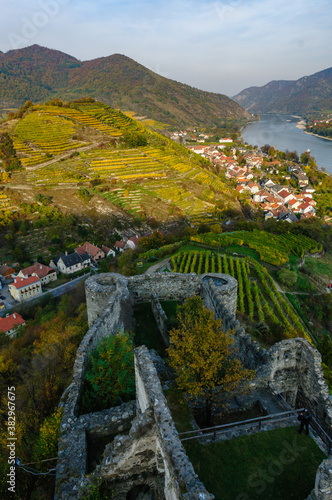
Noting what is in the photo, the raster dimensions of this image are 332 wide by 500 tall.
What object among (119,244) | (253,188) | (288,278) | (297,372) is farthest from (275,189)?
(297,372)

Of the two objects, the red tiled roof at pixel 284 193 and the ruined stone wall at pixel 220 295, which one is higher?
the red tiled roof at pixel 284 193

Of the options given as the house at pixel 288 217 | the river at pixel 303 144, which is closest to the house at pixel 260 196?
the house at pixel 288 217

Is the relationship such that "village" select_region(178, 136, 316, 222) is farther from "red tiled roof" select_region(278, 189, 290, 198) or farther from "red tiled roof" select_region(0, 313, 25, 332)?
"red tiled roof" select_region(0, 313, 25, 332)

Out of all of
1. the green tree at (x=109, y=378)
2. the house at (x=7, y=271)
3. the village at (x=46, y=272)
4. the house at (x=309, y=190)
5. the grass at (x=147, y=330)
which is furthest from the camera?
the house at (x=309, y=190)

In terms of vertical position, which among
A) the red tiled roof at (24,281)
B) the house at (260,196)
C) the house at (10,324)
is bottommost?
the house at (10,324)

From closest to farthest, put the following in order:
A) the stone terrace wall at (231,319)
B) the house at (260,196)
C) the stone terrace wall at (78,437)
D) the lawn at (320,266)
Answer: the stone terrace wall at (78,437) → the stone terrace wall at (231,319) → the lawn at (320,266) → the house at (260,196)

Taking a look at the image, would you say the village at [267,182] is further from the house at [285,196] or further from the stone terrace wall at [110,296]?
the stone terrace wall at [110,296]

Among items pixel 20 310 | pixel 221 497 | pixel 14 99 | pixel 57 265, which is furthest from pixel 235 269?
pixel 14 99
